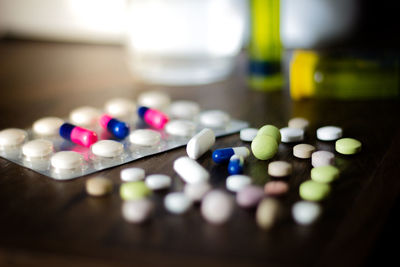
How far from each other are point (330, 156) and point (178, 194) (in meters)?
0.22

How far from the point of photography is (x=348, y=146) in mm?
687

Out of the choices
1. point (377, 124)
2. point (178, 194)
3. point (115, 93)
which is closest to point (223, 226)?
point (178, 194)

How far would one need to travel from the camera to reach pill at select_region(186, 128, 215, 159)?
27.0 inches

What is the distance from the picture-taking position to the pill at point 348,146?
2.25 feet

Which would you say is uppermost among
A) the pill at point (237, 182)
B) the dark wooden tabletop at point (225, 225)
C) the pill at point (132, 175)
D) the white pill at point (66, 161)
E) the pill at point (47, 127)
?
the pill at point (47, 127)

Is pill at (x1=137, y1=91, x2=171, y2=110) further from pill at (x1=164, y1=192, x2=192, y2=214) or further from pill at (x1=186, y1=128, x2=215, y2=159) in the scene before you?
pill at (x1=164, y1=192, x2=192, y2=214)

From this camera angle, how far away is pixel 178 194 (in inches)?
21.7

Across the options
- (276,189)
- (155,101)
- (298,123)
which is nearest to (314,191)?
(276,189)

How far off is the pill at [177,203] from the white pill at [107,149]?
17 cm

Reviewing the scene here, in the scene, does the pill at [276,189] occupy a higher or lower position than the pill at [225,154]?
lower

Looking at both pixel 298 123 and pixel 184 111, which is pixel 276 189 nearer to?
pixel 298 123

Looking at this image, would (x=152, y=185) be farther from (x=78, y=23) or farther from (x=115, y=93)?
(x=78, y=23)

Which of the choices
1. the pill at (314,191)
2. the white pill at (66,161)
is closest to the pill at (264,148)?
the pill at (314,191)

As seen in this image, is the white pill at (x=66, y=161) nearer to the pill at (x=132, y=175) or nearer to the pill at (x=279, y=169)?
the pill at (x=132, y=175)
